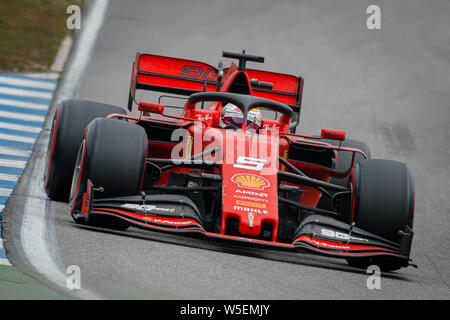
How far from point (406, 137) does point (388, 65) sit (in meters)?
4.25

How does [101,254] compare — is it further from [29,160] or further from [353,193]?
[29,160]

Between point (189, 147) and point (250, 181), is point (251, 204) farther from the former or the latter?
point (189, 147)

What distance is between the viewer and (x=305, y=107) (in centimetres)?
1404

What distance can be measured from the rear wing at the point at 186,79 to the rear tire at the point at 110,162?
278cm

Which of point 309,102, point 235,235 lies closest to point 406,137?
point 309,102

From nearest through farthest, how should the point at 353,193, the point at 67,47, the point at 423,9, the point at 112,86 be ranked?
the point at 353,193, the point at 112,86, the point at 67,47, the point at 423,9

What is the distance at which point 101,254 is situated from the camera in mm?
5426

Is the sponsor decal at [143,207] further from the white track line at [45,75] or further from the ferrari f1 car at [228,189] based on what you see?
the white track line at [45,75]

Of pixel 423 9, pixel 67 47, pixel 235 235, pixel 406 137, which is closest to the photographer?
pixel 235 235

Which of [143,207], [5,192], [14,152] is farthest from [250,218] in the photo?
[14,152]

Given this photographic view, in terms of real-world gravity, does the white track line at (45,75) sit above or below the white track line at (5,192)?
above

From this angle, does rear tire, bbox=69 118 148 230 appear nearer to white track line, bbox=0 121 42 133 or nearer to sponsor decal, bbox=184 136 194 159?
sponsor decal, bbox=184 136 194 159

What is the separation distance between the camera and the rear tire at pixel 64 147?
7.42 metres

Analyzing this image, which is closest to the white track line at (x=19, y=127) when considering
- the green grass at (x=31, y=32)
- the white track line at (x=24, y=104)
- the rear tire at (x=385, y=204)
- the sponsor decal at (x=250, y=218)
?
the white track line at (x=24, y=104)
